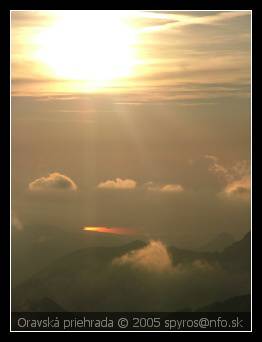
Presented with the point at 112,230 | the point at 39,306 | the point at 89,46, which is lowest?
the point at 39,306

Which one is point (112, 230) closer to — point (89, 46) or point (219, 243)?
point (219, 243)

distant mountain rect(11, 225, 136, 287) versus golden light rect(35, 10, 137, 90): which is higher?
golden light rect(35, 10, 137, 90)

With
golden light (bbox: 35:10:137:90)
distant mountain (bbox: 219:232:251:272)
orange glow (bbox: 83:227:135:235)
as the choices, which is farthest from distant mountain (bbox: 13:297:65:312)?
golden light (bbox: 35:10:137:90)

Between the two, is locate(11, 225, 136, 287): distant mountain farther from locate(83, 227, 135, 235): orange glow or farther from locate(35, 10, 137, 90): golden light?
locate(35, 10, 137, 90): golden light

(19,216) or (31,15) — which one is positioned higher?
(31,15)

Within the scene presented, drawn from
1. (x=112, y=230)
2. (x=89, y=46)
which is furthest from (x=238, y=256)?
(x=89, y=46)

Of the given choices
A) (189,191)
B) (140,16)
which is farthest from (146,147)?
(140,16)

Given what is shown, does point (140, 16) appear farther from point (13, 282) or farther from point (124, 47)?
point (13, 282)
